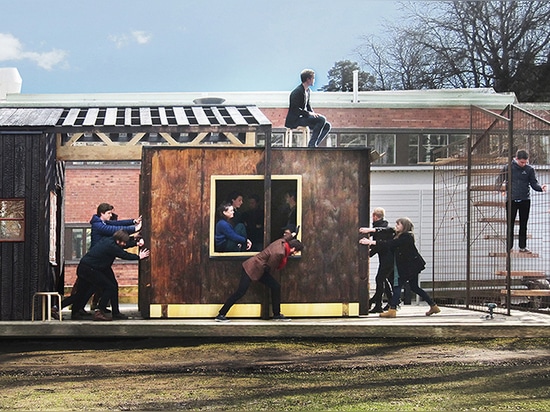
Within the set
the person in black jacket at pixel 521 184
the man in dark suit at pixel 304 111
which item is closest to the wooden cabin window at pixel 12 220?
the man in dark suit at pixel 304 111

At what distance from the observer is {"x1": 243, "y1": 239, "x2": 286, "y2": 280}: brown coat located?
11594mm

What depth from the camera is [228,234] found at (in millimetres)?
12031

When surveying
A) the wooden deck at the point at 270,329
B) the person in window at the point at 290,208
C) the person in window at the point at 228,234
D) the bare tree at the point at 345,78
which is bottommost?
the wooden deck at the point at 270,329

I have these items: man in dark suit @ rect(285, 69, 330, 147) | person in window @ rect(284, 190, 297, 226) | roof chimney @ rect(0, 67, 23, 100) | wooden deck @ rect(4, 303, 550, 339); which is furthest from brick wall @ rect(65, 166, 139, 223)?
wooden deck @ rect(4, 303, 550, 339)

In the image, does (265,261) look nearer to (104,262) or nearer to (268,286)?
(268,286)

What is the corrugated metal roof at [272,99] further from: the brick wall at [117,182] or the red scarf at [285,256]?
the red scarf at [285,256]

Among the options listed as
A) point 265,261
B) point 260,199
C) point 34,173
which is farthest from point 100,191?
point 265,261

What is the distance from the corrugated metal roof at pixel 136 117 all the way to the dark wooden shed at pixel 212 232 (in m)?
0.43

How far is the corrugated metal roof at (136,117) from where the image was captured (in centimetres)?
1222

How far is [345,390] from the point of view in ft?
28.0

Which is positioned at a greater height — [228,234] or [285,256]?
[228,234]

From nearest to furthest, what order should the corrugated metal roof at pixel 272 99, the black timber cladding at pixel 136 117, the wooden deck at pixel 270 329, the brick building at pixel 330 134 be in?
the wooden deck at pixel 270 329 < the black timber cladding at pixel 136 117 < the brick building at pixel 330 134 < the corrugated metal roof at pixel 272 99

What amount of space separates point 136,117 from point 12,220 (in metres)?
2.26

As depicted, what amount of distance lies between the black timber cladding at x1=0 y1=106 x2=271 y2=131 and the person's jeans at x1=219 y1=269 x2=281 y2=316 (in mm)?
2035
